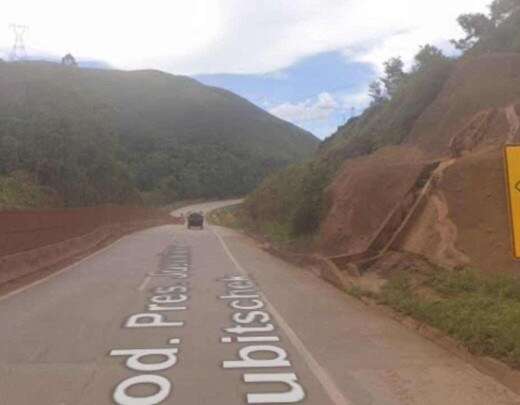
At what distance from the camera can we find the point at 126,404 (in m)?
6.82

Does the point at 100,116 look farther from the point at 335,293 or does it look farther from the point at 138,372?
the point at 138,372

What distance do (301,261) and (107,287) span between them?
32.3 ft

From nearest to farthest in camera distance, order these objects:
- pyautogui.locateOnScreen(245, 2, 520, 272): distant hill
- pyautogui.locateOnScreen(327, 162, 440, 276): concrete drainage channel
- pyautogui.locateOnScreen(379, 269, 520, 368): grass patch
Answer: pyautogui.locateOnScreen(379, 269, 520, 368): grass patch, pyautogui.locateOnScreen(245, 2, 520, 272): distant hill, pyautogui.locateOnScreen(327, 162, 440, 276): concrete drainage channel

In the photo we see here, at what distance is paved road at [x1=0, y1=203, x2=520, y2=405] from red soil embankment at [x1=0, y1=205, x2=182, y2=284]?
1540 mm

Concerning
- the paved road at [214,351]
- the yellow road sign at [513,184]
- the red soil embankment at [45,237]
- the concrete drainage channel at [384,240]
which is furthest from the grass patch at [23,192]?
the yellow road sign at [513,184]

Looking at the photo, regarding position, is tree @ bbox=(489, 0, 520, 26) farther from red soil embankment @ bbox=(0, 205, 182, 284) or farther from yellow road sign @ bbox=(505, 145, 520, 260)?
yellow road sign @ bbox=(505, 145, 520, 260)

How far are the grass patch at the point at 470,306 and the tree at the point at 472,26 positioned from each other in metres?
44.0

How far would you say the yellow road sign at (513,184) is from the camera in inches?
278

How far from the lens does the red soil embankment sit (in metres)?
17.7

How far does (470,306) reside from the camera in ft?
37.2

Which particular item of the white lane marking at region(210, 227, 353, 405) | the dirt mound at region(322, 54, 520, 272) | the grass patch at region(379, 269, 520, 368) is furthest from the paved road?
the dirt mound at region(322, 54, 520, 272)

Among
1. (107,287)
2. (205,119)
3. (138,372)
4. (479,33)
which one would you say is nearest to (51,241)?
(107,287)

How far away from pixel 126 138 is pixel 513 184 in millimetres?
123986

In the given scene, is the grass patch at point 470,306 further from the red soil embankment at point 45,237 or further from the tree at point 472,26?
the tree at point 472,26
